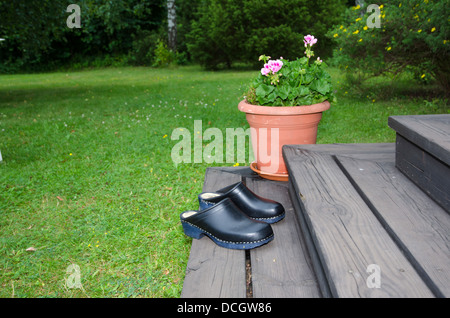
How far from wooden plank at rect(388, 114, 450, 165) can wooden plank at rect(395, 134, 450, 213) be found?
0.05 meters

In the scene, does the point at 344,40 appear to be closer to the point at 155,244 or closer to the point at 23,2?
the point at 155,244

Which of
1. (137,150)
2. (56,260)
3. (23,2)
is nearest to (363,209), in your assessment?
(56,260)

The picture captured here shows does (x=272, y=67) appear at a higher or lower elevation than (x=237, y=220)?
higher

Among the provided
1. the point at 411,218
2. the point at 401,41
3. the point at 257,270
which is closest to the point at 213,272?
the point at 257,270

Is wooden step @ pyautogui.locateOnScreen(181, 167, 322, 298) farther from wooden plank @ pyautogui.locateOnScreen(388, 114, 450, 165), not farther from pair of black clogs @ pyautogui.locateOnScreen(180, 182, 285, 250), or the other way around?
wooden plank @ pyautogui.locateOnScreen(388, 114, 450, 165)

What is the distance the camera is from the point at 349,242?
137 cm

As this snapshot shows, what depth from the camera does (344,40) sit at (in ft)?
19.9

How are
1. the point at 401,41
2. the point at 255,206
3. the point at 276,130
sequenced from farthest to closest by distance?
1. the point at 401,41
2. the point at 276,130
3. the point at 255,206

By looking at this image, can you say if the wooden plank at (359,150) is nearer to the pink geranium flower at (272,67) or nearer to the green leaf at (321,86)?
the green leaf at (321,86)

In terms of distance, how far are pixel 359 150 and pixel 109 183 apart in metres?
1.83

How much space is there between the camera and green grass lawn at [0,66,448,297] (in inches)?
75.6

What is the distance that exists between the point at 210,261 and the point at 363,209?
639mm

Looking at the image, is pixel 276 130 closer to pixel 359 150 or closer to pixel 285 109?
pixel 285 109

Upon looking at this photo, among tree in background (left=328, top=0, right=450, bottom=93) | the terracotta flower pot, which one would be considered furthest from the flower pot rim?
tree in background (left=328, top=0, right=450, bottom=93)
